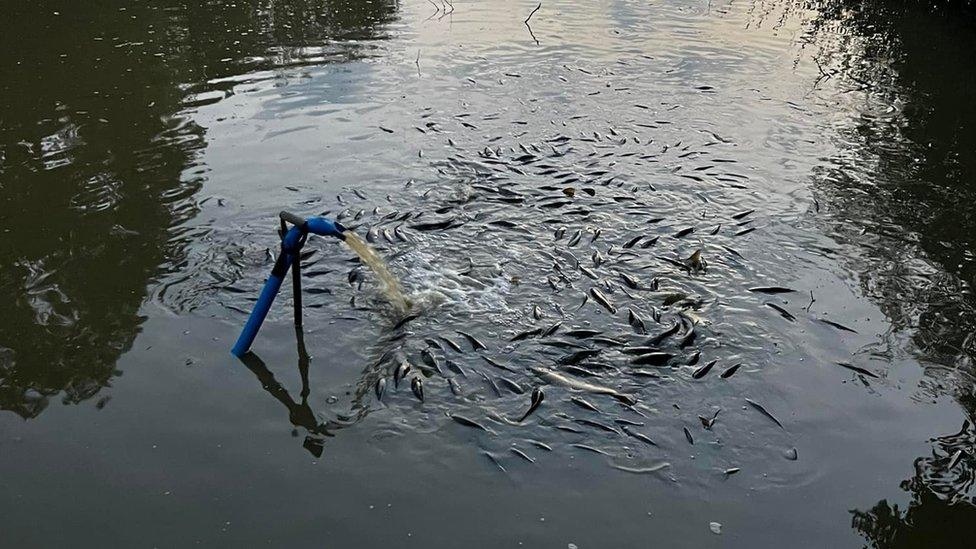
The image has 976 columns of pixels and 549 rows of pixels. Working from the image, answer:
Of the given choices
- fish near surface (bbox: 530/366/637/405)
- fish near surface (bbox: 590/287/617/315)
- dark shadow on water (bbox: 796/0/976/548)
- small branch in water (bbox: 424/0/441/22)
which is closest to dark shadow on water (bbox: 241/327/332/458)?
fish near surface (bbox: 530/366/637/405)

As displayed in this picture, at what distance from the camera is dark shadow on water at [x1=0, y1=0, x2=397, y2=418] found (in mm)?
4902

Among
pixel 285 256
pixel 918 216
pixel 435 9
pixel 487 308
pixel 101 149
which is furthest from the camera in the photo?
pixel 435 9

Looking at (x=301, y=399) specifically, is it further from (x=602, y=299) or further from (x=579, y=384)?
(x=602, y=299)

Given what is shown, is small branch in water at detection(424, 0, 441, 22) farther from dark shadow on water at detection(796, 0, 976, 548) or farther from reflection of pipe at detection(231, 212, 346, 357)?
reflection of pipe at detection(231, 212, 346, 357)

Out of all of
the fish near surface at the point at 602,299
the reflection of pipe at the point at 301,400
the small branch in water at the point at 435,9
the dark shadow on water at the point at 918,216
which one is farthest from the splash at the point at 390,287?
the small branch in water at the point at 435,9

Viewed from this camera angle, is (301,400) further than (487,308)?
No

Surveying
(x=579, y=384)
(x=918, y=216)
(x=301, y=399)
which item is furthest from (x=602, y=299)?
(x=918, y=216)

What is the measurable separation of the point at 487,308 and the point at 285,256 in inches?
59.9

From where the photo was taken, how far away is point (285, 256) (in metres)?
4.26

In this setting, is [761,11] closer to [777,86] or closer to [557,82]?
[777,86]

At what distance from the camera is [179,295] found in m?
5.32

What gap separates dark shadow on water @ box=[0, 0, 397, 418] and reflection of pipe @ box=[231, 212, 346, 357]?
85 centimetres

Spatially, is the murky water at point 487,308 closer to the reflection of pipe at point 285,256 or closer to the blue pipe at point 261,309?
the blue pipe at point 261,309

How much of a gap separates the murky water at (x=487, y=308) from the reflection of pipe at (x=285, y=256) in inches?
9.4
